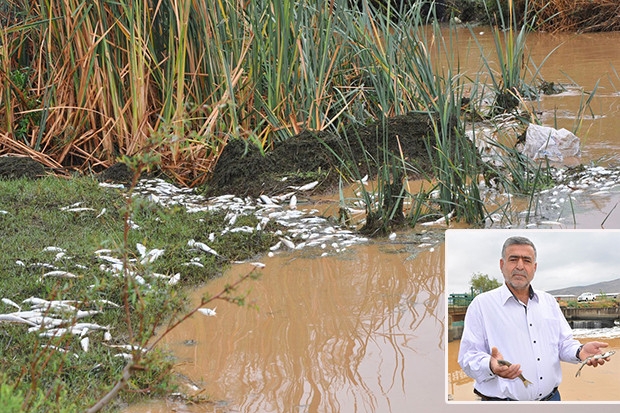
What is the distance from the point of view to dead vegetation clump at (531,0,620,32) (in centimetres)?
1520

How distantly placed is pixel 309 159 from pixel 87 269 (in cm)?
227

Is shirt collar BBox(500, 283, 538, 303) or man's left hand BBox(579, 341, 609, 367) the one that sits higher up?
shirt collar BBox(500, 283, 538, 303)

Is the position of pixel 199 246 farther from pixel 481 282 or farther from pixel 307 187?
pixel 481 282

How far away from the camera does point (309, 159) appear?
6578mm

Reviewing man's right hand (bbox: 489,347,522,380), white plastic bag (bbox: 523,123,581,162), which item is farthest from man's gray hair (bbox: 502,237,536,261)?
white plastic bag (bbox: 523,123,581,162)

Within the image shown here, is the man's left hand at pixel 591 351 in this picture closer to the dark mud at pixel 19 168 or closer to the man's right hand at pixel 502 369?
the man's right hand at pixel 502 369

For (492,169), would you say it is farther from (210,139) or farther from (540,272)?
(540,272)

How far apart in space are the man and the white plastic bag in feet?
14.9

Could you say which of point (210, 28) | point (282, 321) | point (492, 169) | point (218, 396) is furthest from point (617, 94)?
point (218, 396)

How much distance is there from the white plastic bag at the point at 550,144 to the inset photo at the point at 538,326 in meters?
4.49

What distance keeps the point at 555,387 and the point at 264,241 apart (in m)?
2.98

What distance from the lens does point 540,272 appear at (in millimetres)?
2414

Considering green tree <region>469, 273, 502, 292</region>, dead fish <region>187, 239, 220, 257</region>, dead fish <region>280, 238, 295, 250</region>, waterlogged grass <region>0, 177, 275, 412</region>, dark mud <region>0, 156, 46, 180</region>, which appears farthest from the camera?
dark mud <region>0, 156, 46, 180</region>

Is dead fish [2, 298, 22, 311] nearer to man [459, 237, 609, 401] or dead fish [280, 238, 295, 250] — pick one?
dead fish [280, 238, 295, 250]
